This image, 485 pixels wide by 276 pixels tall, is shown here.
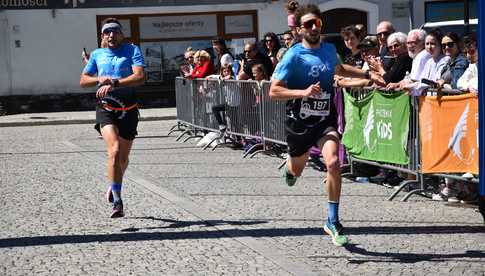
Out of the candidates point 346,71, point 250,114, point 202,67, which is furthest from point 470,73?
point 202,67

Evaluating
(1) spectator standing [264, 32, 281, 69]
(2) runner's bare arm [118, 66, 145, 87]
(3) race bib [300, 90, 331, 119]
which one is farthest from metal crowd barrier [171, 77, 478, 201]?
(2) runner's bare arm [118, 66, 145, 87]

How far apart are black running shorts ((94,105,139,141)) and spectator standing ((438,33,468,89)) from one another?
3.28 meters

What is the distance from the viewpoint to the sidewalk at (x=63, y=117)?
1046 inches

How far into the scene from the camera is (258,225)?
9242 millimetres

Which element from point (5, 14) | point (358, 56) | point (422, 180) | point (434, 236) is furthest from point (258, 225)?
point (5, 14)

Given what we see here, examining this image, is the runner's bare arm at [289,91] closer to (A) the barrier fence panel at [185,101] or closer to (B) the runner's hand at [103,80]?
(B) the runner's hand at [103,80]

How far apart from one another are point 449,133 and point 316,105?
90.6 inches

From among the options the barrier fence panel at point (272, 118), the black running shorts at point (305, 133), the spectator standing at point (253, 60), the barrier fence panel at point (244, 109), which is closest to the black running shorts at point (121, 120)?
the black running shorts at point (305, 133)

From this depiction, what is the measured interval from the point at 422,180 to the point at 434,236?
7.52 ft

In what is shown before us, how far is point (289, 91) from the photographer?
8391 millimetres

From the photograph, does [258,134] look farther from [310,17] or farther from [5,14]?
[5,14]

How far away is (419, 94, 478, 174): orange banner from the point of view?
32.4 feet

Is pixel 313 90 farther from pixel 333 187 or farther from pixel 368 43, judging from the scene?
pixel 368 43

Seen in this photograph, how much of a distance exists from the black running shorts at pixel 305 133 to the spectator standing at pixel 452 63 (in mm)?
2656
